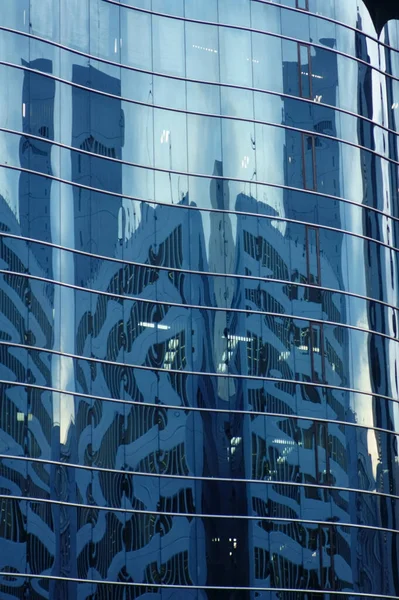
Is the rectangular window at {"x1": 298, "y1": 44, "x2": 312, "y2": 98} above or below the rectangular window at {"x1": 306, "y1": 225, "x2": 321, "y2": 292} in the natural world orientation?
above

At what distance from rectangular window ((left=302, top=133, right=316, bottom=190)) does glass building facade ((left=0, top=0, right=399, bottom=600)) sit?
0.24 ft

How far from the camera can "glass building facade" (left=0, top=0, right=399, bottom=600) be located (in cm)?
3603

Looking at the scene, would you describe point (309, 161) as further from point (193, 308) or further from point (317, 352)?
point (193, 308)

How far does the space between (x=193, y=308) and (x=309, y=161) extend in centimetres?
667

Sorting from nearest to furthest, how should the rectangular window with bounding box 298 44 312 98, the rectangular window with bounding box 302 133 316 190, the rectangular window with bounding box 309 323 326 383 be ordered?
the rectangular window with bounding box 309 323 326 383, the rectangular window with bounding box 302 133 316 190, the rectangular window with bounding box 298 44 312 98

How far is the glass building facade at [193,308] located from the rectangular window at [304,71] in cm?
8

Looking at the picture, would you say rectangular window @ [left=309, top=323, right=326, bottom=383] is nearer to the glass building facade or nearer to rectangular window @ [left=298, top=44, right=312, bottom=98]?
the glass building facade

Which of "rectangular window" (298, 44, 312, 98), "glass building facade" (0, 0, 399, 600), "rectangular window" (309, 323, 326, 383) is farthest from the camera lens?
"rectangular window" (298, 44, 312, 98)

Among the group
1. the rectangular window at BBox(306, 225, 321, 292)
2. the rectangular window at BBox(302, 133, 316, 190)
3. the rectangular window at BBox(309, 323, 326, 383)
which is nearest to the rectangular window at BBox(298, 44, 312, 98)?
the rectangular window at BBox(302, 133, 316, 190)

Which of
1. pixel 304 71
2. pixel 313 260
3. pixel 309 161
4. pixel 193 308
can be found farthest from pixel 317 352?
pixel 304 71

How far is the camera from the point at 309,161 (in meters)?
41.5

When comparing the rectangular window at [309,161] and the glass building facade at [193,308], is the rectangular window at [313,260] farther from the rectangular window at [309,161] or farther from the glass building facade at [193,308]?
the rectangular window at [309,161]

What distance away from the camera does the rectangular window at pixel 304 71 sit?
42.0m

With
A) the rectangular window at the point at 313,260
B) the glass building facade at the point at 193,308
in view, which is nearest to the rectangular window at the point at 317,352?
the glass building facade at the point at 193,308
